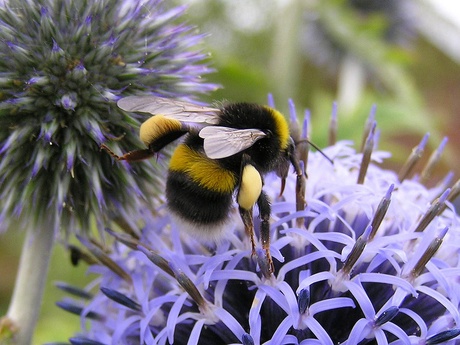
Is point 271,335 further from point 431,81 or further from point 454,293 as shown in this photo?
point 431,81

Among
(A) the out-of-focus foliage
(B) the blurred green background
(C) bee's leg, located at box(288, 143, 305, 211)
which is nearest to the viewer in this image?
(C) bee's leg, located at box(288, 143, 305, 211)

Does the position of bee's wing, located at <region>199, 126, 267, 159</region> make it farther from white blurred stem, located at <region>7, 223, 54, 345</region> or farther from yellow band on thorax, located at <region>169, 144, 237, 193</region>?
white blurred stem, located at <region>7, 223, 54, 345</region>

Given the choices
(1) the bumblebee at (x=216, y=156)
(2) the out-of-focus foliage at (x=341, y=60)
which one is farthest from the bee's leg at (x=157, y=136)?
(2) the out-of-focus foliage at (x=341, y=60)

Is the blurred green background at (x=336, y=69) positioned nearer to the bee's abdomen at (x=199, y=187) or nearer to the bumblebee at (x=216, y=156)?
the bumblebee at (x=216, y=156)

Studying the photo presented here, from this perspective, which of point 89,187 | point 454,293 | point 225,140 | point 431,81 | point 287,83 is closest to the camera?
point 225,140

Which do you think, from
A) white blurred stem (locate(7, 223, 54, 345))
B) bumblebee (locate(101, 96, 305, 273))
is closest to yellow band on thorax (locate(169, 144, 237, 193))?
bumblebee (locate(101, 96, 305, 273))

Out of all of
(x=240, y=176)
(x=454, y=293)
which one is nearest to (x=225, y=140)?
(x=240, y=176)

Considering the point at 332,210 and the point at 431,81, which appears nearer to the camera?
the point at 332,210
